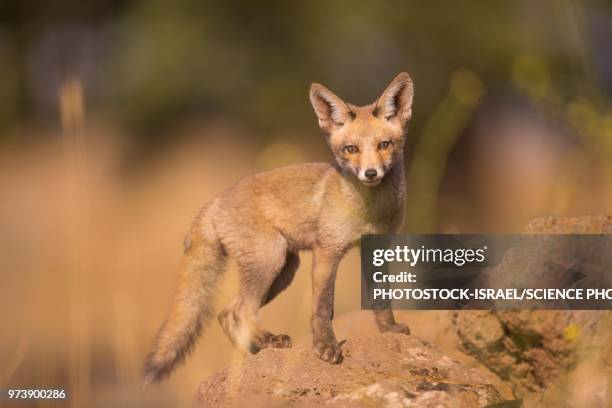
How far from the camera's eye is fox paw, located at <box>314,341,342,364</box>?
2854mm

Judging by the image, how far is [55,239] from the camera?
418cm

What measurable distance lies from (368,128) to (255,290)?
0.75 metres

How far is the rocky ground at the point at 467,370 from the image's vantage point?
2668mm

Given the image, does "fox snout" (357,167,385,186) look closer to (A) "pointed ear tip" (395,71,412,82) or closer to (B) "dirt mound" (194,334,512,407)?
(A) "pointed ear tip" (395,71,412,82)

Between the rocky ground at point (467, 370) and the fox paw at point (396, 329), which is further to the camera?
the fox paw at point (396, 329)

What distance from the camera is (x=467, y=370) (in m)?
2.87

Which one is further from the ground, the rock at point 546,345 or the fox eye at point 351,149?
the fox eye at point 351,149

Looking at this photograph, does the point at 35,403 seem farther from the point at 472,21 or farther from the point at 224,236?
the point at 472,21

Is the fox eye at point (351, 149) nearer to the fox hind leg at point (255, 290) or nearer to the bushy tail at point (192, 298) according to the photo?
the fox hind leg at point (255, 290)

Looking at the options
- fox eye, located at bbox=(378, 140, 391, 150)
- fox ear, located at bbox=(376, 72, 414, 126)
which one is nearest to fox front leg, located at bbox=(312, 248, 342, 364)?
fox eye, located at bbox=(378, 140, 391, 150)

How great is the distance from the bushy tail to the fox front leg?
467 mm

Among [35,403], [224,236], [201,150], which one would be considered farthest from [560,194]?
[201,150]

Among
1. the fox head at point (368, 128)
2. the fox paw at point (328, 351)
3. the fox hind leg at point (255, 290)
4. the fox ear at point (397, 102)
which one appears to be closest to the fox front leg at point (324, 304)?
the fox paw at point (328, 351)

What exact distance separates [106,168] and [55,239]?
537 millimetres
